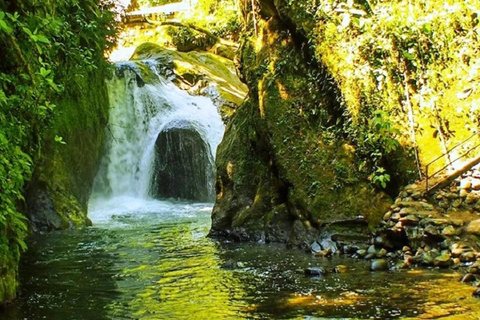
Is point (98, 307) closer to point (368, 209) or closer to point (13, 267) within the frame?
point (13, 267)

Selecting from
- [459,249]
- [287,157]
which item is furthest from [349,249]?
[287,157]

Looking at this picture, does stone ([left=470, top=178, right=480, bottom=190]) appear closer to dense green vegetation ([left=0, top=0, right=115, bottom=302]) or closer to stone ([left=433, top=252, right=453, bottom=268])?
stone ([left=433, top=252, right=453, bottom=268])

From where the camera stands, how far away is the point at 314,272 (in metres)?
5.98

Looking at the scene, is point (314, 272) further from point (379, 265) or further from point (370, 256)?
point (370, 256)

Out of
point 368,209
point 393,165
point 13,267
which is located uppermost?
point 393,165

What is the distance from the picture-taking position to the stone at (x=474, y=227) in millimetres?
5809

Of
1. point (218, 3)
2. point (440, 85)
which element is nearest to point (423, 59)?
point (440, 85)

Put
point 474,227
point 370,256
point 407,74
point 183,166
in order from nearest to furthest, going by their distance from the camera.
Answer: point 474,227 → point 370,256 → point 407,74 → point 183,166

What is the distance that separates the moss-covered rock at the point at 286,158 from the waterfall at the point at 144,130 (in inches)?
349

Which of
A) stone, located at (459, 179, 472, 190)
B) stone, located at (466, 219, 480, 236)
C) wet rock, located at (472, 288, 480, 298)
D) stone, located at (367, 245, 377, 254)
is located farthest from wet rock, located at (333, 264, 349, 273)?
stone, located at (459, 179, 472, 190)

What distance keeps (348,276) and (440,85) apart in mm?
3507

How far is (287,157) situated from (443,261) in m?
3.54

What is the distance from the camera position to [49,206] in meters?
11.8

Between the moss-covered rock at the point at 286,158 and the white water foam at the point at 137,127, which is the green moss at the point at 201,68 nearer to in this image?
the white water foam at the point at 137,127
